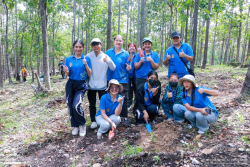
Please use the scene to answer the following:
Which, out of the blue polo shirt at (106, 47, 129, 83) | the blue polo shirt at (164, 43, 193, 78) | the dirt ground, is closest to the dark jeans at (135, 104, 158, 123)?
the dirt ground

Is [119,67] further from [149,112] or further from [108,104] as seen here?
[149,112]

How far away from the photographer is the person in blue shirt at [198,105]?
3436 millimetres

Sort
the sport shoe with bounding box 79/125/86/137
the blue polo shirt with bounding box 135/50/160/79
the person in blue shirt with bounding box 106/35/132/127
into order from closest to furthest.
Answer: the sport shoe with bounding box 79/125/86/137 → the person in blue shirt with bounding box 106/35/132/127 → the blue polo shirt with bounding box 135/50/160/79

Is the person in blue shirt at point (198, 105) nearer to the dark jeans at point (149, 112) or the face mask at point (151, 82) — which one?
the face mask at point (151, 82)

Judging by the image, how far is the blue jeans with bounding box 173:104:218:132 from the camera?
3.44 m

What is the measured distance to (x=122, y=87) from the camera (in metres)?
3.95

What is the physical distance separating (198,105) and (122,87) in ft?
5.36

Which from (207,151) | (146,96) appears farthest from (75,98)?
(207,151)

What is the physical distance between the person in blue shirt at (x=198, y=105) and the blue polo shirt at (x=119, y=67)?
1355 mm

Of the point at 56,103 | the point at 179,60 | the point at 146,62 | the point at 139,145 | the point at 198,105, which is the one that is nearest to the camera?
the point at 139,145

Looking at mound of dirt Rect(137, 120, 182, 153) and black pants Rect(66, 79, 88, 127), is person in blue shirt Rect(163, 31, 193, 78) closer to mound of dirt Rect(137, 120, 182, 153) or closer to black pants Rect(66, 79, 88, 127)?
mound of dirt Rect(137, 120, 182, 153)

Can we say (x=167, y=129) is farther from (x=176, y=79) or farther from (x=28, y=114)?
(x=28, y=114)

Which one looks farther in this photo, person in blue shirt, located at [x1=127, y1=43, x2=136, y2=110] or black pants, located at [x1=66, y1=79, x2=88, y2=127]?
person in blue shirt, located at [x1=127, y1=43, x2=136, y2=110]

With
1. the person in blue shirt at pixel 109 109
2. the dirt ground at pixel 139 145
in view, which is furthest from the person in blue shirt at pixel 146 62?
the dirt ground at pixel 139 145
